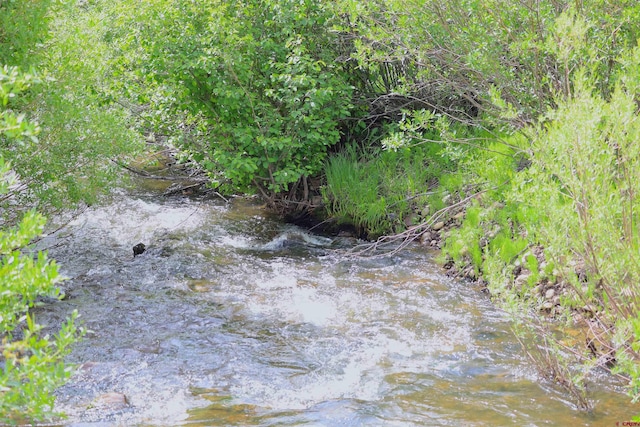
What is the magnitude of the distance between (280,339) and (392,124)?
4793mm

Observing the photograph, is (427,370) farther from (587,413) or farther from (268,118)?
(268,118)

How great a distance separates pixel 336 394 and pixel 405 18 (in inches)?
180

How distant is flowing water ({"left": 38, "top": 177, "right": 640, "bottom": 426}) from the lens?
5160mm

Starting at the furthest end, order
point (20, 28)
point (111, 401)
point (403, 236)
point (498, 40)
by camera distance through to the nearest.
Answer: point (403, 236), point (498, 40), point (20, 28), point (111, 401)

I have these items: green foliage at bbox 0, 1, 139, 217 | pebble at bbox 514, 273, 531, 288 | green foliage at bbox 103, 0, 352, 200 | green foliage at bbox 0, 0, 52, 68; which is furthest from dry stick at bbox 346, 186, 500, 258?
green foliage at bbox 0, 0, 52, 68

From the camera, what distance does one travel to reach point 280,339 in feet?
21.6

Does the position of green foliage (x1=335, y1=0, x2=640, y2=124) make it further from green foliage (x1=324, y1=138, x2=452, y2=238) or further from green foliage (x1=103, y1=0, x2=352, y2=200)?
green foliage (x1=324, y1=138, x2=452, y2=238)

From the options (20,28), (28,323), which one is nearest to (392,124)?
(20,28)

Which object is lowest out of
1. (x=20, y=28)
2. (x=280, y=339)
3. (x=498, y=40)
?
(x=280, y=339)

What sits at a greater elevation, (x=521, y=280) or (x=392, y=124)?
(x=392, y=124)

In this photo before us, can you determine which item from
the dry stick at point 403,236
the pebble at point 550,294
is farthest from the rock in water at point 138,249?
the pebble at point 550,294

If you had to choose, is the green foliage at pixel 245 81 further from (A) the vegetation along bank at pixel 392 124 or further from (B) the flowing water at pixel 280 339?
(B) the flowing water at pixel 280 339

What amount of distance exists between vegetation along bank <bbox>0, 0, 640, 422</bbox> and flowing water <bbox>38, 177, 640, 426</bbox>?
406 millimetres

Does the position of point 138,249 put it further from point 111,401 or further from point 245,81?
point 111,401
